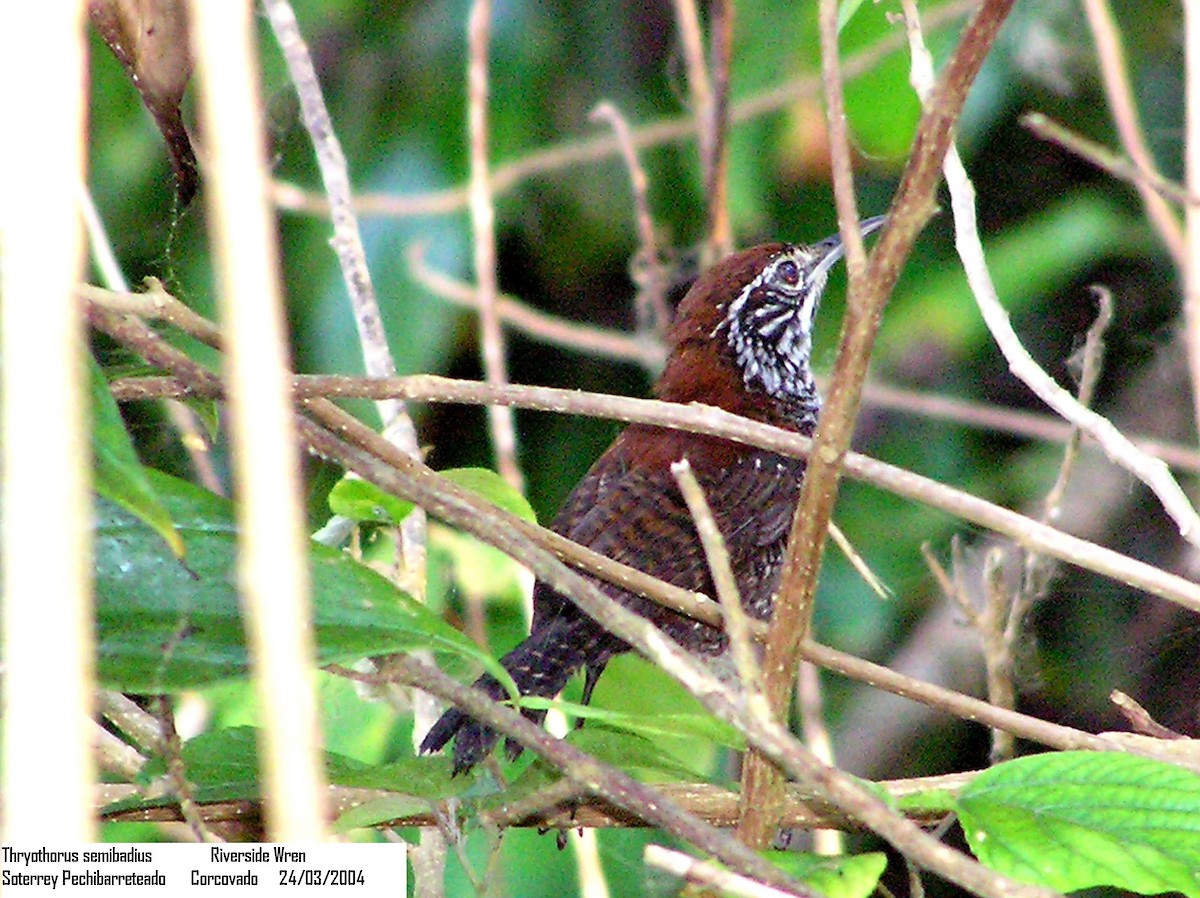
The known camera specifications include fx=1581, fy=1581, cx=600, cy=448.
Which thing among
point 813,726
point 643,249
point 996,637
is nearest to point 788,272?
point 643,249

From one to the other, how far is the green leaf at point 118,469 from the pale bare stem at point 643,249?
7.07 ft

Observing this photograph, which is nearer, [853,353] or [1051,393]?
[853,353]

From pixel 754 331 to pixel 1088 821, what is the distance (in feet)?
8.30

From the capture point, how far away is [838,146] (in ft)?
4.51

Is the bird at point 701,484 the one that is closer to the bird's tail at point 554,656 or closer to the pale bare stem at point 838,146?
the bird's tail at point 554,656

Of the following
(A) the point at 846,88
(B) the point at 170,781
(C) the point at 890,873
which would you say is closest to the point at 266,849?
(B) the point at 170,781

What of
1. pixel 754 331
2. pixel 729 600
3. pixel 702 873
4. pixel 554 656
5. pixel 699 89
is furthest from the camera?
pixel 754 331

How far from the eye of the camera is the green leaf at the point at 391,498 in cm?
179

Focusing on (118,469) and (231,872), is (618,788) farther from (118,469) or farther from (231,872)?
(118,469)

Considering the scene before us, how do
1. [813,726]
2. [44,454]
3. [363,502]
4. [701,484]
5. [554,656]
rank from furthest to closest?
[701,484] < [813,726] < [554,656] < [363,502] < [44,454]

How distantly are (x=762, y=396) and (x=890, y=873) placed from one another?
1459 millimetres

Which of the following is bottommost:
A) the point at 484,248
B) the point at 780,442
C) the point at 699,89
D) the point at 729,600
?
the point at 729,600

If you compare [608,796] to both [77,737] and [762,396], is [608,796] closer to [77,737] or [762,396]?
[77,737]

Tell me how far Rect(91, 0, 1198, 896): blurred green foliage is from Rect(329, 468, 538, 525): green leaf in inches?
95.6
